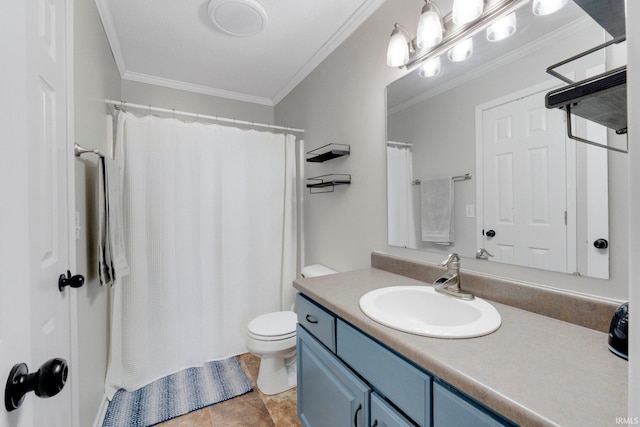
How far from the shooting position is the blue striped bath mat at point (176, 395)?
1.58m

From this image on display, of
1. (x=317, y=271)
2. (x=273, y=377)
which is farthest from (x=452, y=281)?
(x=273, y=377)

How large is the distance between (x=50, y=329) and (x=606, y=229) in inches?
68.4

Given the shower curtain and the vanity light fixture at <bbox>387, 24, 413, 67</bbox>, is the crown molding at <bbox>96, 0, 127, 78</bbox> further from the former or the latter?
the vanity light fixture at <bbox>387, 24, 413, 67</bbox>

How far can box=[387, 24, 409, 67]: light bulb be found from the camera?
1.35 m

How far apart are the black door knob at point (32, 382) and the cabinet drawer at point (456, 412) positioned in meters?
0.86

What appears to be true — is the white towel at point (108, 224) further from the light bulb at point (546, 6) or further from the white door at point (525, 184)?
the light bulb at point (546, 6)

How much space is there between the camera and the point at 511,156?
1.03 m

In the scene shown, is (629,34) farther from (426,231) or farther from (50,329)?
(50,329)

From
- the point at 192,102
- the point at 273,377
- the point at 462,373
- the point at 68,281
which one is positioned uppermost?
the point at 192,102

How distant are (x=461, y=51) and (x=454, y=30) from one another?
0.09 metres

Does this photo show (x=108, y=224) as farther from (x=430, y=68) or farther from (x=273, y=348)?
(x=430, y=68)

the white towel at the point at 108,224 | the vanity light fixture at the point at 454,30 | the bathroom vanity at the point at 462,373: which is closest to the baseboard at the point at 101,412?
the white towel at the point at 108,224

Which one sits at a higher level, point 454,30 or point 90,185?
point 454,30

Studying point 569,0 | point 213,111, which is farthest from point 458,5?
point 213,111
